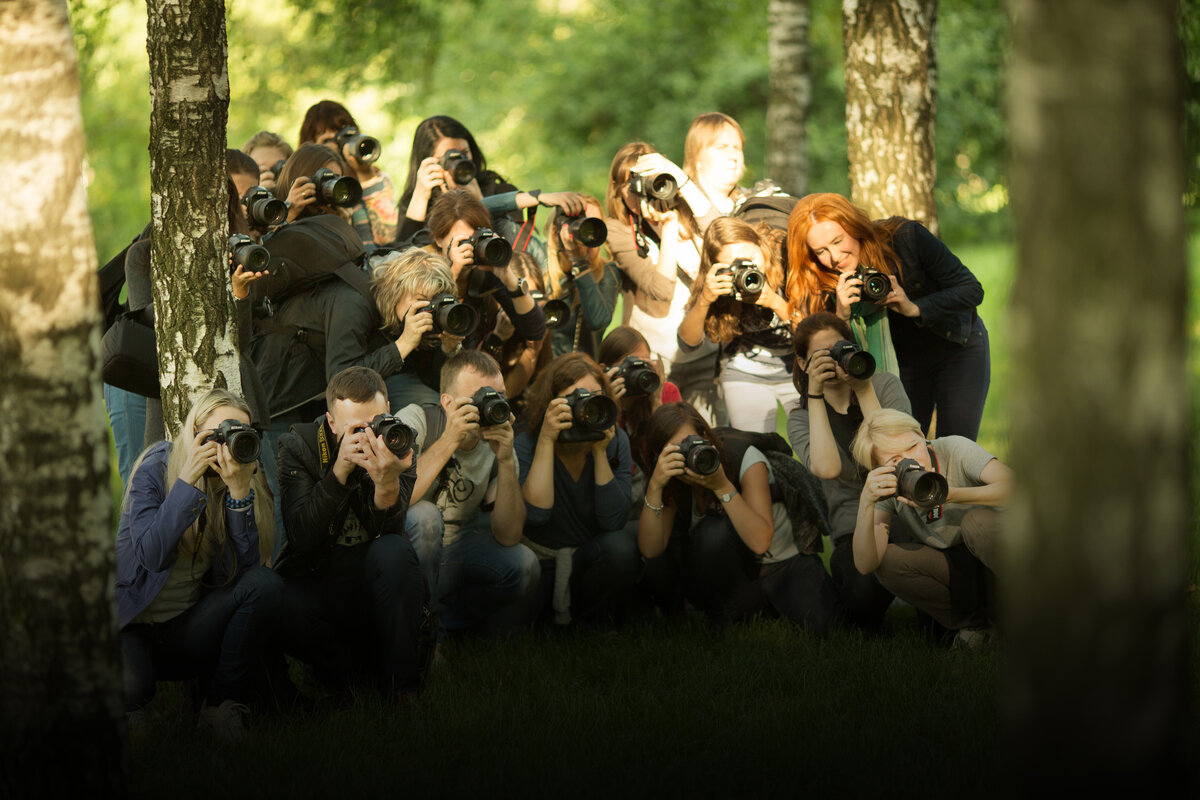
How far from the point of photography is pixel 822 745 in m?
4.07

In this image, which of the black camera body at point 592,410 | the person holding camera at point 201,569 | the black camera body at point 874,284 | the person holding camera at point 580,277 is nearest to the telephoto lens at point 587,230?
the person holding camera at point 580,277

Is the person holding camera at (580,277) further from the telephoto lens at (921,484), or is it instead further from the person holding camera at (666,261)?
the telephoto lens at (921,484)

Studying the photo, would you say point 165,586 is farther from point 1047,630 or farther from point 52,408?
point 1047,630

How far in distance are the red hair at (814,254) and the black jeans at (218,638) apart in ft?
8.64

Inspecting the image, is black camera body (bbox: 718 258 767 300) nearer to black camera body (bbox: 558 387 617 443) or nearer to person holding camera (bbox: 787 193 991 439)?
person holding camera (bbox: 787 193 991 439)

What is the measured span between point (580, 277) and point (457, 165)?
2.55ft

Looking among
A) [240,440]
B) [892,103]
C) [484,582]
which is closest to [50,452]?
[240,440]

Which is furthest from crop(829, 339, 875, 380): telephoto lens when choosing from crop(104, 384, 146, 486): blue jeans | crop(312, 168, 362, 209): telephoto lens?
crop(104, 384, 146, 486): blue jeans

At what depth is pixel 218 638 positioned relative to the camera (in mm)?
4418

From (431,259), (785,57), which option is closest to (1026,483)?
(431,259)

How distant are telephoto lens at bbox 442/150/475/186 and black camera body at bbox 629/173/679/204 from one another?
777mm

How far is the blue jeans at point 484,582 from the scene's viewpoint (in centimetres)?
549

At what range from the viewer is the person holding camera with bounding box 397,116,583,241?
6.14 m

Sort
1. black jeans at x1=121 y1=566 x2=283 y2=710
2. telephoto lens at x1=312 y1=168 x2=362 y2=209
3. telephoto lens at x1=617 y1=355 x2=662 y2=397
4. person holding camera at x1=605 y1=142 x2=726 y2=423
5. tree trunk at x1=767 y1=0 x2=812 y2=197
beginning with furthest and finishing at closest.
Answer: tree trunk at x1=767 y1=0 x2=812 y2=197
person holding camera at x1=605 y1=142 x2=726 y2=423
telephoto lens at x1=617 y1=355 x2=662 y2=397
telephoto lens at x1=312 y1=168 x2=362 y2=209
black jeans at x1=121 y1=566 x2=283 y2=710
